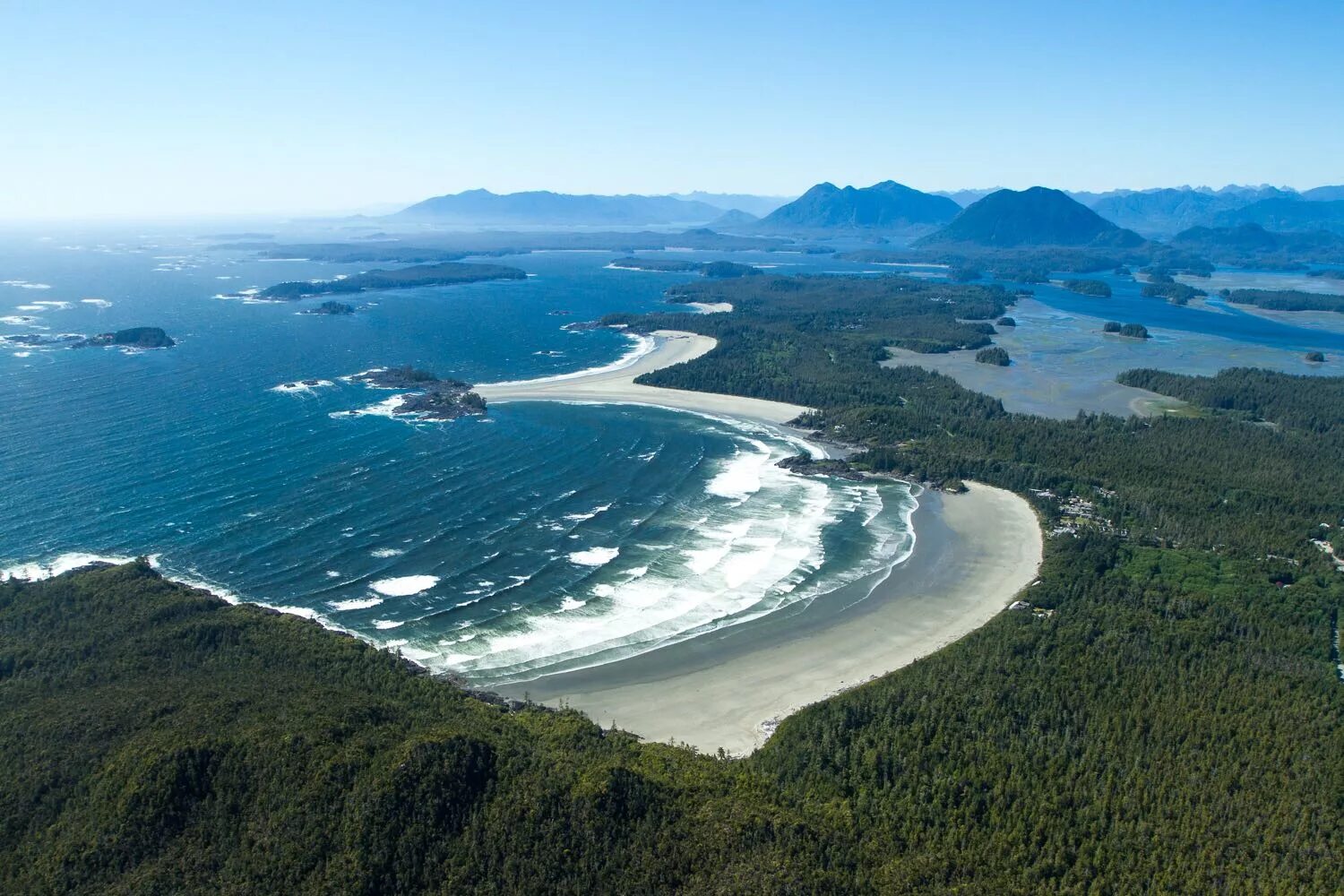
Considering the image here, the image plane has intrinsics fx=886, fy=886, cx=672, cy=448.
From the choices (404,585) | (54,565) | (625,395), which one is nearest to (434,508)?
(404,585)

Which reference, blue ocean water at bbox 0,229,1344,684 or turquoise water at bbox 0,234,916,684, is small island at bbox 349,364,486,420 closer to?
blue ocean water at bbox 0,229,1344,684

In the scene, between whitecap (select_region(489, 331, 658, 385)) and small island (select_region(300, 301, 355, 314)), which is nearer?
whitecap (select_region(489, 331, 658, 385))

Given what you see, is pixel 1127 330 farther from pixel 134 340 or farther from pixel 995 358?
pixel 134 340

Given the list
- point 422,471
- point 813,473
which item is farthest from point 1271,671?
point 422,471

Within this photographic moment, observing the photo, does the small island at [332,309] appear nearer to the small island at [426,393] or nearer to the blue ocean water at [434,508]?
Result: the blue ocean water at [434,508]

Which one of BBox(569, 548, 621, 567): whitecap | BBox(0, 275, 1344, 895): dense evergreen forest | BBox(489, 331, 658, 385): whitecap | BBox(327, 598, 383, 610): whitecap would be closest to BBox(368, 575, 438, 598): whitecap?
BBox(327, 598, 383, 610): whitecap

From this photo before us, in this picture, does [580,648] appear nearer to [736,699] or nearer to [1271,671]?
[736,699]

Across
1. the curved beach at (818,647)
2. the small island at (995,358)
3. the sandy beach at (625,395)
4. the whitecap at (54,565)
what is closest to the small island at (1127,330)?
the small island at (995,358)
